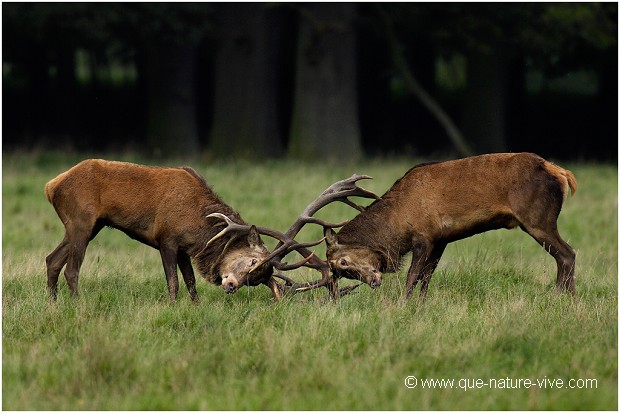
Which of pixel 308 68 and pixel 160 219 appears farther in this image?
pixel 308 68

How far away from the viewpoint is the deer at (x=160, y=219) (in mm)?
9094

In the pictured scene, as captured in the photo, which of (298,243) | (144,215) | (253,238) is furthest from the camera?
(144,215)

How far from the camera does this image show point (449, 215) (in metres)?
9.20

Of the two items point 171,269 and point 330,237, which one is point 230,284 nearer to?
point 171,269

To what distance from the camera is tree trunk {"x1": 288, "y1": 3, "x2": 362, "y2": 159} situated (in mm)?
21547

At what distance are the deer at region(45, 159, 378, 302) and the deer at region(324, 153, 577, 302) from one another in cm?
28

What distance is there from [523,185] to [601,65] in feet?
54.9

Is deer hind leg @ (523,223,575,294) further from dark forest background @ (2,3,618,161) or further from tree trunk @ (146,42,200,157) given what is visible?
tree trunk @ (146,42,200,157)

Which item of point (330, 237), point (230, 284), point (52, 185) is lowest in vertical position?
point (230, 284)

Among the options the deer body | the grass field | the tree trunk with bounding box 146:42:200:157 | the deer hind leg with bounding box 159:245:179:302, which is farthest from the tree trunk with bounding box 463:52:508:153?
the deer hind leg with bounding box 159:245:179:302

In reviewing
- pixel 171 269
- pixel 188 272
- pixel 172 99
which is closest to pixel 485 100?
pixel 172 99

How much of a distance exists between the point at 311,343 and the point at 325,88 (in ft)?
48.5

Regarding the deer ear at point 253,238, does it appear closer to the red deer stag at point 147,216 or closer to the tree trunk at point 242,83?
the red deer stag at point 147,216

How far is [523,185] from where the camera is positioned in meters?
9.10
